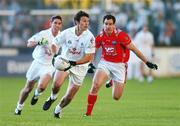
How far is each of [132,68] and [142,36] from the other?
2.96 metres

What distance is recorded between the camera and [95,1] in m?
40.4

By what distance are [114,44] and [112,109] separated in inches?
116

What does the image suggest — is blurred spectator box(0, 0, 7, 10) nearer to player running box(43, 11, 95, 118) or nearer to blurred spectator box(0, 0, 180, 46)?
blurred spectator box(0, 0, 180, 46)

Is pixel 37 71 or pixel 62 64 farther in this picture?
pixel 37 71

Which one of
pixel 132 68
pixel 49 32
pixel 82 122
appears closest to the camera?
pixel 82 122

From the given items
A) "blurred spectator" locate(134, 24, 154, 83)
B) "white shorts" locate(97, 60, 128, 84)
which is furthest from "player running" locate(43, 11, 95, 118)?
"blurred spectator" locate(134, 24, 154, 83)

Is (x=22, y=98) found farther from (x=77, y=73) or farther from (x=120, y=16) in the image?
(x=120, y=16)

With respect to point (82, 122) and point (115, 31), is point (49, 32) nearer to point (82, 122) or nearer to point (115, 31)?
point (115, 31)

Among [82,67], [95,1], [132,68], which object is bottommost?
[132,68]

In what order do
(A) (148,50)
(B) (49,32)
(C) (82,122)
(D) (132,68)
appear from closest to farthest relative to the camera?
1. (C) (82,122)
2. (B) (49,32)
3. (A) (148,50)
4. (D) (132,68)

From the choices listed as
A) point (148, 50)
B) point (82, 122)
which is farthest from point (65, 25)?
point (82, 122)

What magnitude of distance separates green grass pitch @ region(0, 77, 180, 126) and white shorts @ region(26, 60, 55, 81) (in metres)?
0.92

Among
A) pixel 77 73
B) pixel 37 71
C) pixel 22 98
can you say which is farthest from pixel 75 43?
pixel 22 98

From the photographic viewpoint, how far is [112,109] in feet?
70.4
